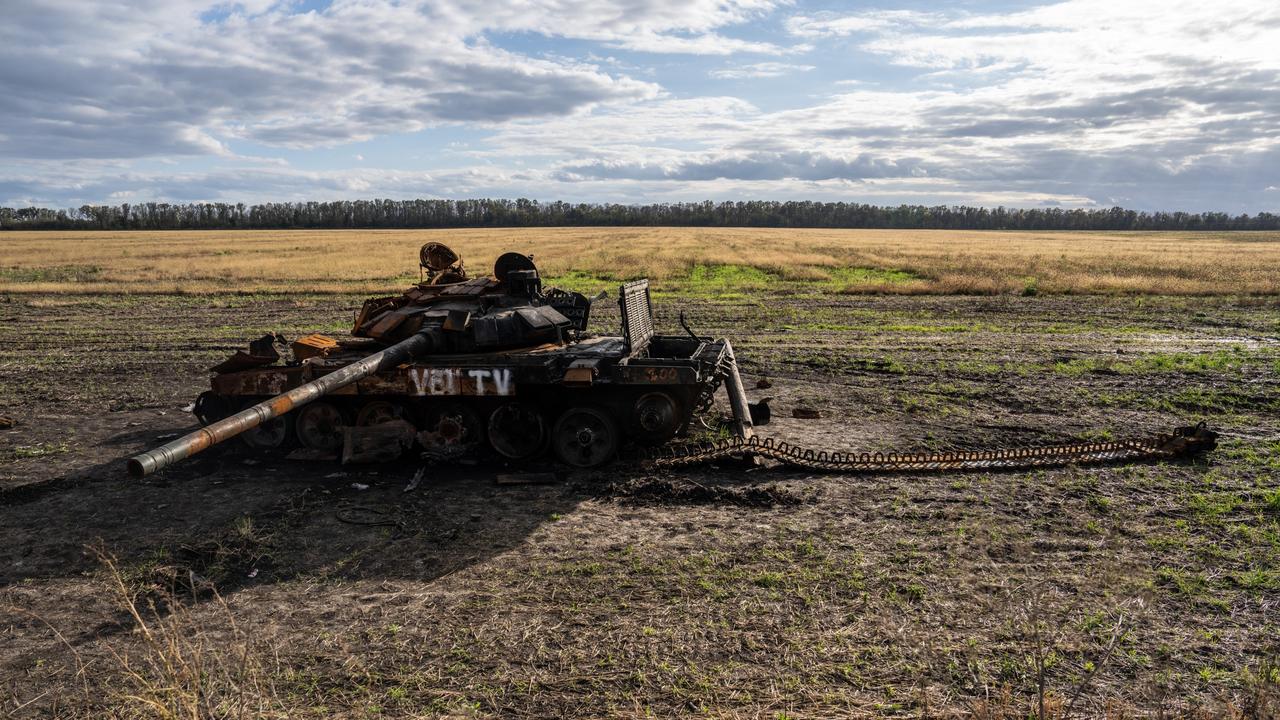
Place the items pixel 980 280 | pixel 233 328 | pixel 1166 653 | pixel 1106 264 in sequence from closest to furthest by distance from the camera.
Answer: pixel 1166 653 < pixel 233 328 < pixel 980 280 < pixel 1106 264

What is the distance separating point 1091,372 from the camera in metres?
15.4

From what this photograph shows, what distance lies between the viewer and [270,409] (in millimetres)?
7582

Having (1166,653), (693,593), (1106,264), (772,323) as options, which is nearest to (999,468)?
(1166,653)

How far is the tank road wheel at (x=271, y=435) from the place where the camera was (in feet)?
36.3

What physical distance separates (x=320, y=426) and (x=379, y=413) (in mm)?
888

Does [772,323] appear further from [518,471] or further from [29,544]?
[29,544]

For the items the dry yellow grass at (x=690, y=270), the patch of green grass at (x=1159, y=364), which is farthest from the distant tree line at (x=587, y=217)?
the patch of green grass at (x=1159, y=364)

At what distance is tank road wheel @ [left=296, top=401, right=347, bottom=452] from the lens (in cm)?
1069

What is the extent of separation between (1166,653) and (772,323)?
16702 millimetres

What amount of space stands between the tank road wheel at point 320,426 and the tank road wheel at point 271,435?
0.34 m

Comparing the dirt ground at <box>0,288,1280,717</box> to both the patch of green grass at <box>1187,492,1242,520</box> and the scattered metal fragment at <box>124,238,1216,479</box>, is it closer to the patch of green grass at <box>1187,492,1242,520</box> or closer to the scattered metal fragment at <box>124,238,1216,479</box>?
the patch of green grass at <box>1187,492,1242,520</box>

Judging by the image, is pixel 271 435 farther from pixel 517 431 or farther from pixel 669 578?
pixel 669 578

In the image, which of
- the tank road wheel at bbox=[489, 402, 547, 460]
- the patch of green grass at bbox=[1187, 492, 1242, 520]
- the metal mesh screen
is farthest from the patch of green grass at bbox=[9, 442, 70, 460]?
the patch of green grass at bbox=[1187, 492, 1242, 520]

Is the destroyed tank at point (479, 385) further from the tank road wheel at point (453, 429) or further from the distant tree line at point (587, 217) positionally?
the distant tree line at point (587, 217)
